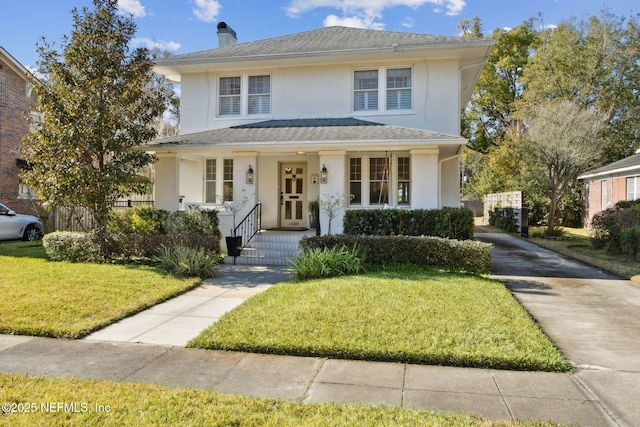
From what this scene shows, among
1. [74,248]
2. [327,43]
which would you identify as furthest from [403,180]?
[74,248]

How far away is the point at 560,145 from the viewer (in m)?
18.9

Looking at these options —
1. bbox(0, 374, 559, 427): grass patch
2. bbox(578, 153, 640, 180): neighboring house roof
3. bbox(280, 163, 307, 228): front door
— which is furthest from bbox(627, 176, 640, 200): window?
bbox(0, 374, 559, 427): grass patch

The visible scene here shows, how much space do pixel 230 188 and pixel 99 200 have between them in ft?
14.4

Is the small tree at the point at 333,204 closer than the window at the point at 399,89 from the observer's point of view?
Yes

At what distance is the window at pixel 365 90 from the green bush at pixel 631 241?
8.55 metres

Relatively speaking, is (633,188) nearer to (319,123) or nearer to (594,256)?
(594,256)

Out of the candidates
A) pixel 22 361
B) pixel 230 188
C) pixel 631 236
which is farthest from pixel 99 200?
pixel 631 236

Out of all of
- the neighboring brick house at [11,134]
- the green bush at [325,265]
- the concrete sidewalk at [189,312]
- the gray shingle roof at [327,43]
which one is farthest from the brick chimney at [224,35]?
the green bush at [325,265]

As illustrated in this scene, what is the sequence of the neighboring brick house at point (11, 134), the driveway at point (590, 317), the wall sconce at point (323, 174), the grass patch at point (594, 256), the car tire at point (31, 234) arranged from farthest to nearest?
the neighboring brick house at point (11, 134), the car tire at point (31, 234), the wall sconce at point (323, 174), the grass patch at point (594, 256), the driveway at point (590, 317)

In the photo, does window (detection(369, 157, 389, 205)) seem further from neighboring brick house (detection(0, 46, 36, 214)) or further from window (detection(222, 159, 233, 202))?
neighboring brick house (detection(0, 46, 36, 214))

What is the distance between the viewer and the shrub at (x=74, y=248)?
10.9m

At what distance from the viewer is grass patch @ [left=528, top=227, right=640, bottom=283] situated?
10.4 metres

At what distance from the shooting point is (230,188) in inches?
565

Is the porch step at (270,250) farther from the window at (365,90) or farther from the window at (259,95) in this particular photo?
the window at (365,90)
